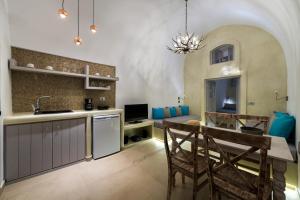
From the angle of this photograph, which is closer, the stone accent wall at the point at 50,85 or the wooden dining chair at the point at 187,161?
the wooden dining chair at the point at 187,161

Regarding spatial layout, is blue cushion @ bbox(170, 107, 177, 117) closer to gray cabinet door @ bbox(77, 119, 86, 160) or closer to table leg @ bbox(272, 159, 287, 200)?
gray cabinet door @ bbox(77, 119, 86, 160)

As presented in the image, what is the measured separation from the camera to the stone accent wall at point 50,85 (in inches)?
99.0

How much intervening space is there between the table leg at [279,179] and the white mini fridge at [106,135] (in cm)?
280

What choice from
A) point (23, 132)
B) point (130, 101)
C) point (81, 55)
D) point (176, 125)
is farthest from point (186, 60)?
point (23, 132)

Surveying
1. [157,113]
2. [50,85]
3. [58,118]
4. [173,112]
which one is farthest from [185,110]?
[50,85]

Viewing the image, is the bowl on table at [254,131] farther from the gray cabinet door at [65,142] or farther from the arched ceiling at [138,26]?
the gray cabinet door at [65,142]

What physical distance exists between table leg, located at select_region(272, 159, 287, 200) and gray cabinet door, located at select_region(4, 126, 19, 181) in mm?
3351

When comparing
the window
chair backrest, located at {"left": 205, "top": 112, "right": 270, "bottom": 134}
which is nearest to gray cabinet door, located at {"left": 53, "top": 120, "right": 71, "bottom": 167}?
chair backrest, located at {"left": 205, "top": 112, "right": 270, "bottom": 134}

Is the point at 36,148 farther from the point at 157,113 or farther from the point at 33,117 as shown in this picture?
the point at 157,113

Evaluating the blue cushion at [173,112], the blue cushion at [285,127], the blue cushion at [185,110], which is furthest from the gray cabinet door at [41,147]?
the blue cushion at [185,110]

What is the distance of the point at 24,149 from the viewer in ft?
6.86

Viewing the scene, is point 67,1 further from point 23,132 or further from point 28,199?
point 28,199

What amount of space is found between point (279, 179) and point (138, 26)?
385 cm

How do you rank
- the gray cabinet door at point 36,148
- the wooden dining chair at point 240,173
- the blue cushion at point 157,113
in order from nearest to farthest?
the wooden dining chair at point 240,173 → the gray cabinet door at point 36,148 → the blue cushion at point 157,113
